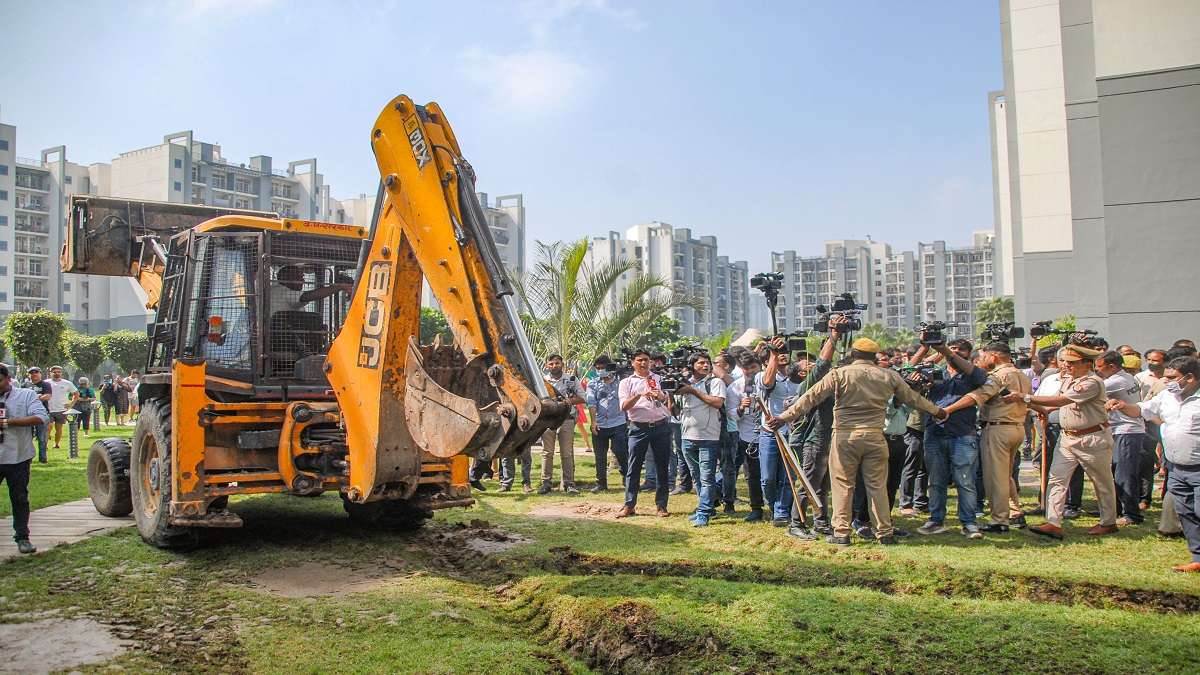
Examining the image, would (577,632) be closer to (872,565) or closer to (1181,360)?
(872,565)

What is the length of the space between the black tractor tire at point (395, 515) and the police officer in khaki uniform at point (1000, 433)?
221 inches

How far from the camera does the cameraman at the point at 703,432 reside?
953 centimetres

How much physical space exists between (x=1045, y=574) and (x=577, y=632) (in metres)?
3.77

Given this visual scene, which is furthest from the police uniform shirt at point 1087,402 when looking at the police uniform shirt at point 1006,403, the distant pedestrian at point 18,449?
the distant pedestrian at point 18,449

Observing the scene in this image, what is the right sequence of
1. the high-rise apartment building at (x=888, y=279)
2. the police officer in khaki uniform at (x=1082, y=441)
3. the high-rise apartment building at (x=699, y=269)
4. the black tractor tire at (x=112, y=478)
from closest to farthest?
the police officer in khaki uniform at (x=1082, y=441), the black tractor tire at (x=112, y=478), the high-rise apartment building at (x=699, y=269), the high-rise apartment building at (x=888, y=279)

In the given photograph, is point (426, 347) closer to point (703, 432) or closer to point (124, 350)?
point (703, 432)

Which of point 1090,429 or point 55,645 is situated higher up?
point 1090,429

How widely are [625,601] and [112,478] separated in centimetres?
715

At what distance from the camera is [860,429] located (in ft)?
26.8

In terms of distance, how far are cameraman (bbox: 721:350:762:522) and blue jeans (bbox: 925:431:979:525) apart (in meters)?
1.89

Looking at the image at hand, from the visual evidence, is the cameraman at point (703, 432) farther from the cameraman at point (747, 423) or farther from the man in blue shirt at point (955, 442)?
the man in blue shirt at point (955, 442)

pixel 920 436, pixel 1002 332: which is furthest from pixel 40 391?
pixel 1002 332

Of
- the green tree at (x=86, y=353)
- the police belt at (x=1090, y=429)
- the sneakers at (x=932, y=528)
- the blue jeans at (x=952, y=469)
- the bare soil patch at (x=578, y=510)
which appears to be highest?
the green tree at (x=86, y=353)

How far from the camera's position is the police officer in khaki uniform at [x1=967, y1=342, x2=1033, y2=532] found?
8.62 meters
